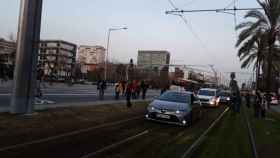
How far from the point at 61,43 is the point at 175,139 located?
131m

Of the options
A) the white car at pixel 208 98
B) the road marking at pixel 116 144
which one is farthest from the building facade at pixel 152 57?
the road marking at pixel 116 144

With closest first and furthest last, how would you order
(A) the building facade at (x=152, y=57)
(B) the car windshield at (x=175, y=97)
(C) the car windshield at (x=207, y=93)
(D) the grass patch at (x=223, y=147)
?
(D) the grass patch at (x=223, y=147) → (B) the car windshield at (x=175, y=97) → (C) the car windshield at (x=207, y=93) → (A) the building facade at (x=152, y=57)

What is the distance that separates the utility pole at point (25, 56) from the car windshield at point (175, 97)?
619 cm

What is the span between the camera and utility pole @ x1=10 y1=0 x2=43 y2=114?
12.7 meters

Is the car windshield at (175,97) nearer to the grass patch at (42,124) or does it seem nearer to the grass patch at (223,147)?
the grass patch at (42,124)

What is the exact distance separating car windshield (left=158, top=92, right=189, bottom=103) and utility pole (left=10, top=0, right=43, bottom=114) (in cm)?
619

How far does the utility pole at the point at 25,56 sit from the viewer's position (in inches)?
501

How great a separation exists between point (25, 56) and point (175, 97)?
23.5 feet

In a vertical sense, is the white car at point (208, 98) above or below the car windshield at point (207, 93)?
below

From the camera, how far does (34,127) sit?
11297 mm

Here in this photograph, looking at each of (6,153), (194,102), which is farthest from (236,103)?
(6,153)

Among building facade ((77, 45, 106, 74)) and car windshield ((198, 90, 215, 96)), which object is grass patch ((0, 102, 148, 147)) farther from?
building facade ((77, 45, 106, 74))

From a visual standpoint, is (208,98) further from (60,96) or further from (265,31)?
(60,96)

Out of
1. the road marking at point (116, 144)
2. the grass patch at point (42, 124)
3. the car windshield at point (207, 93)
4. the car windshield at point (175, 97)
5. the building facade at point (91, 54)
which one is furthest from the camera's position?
the building facade at point (91, 54)
